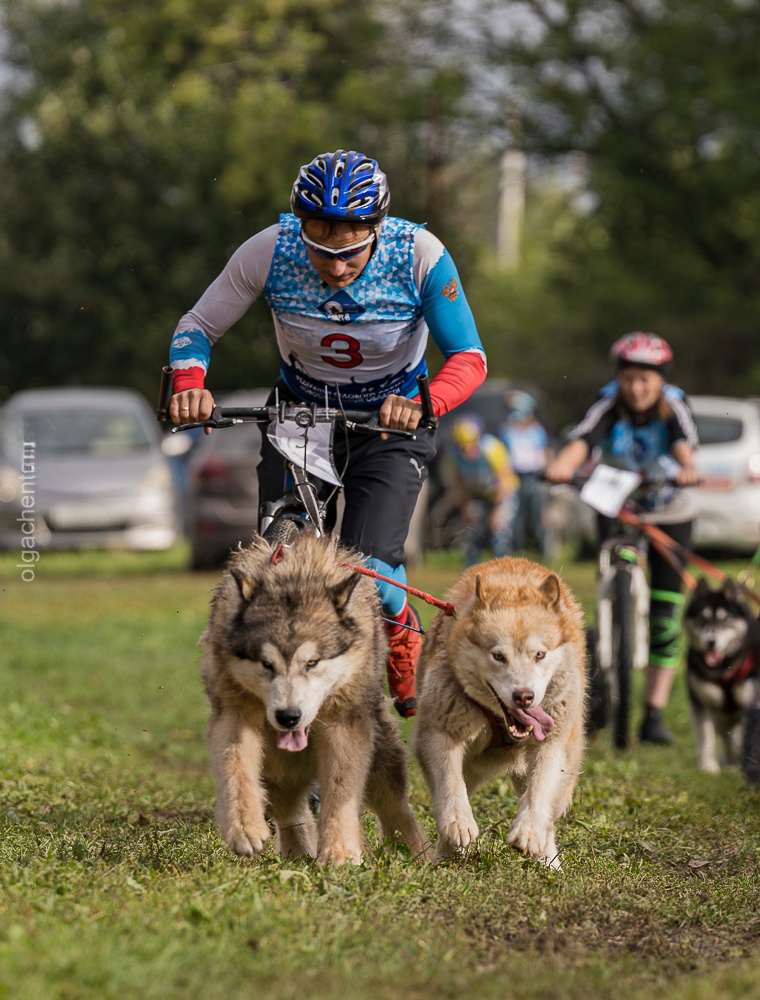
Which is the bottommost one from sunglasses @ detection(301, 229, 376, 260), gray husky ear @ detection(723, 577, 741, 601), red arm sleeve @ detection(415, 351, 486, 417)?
gray husky ear @ detection(723, 577, 741, 601)

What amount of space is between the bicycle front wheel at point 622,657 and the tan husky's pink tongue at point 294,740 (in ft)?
15.1

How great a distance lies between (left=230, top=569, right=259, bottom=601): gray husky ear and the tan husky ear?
3.62 feet

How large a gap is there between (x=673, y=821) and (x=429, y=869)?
1.80 metres

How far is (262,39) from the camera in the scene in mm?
30984

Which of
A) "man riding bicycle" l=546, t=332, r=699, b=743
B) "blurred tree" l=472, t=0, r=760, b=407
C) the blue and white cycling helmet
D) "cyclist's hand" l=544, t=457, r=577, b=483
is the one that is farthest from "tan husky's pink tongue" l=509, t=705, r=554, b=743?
"blurred tree" l=472, t=0, r=760, b=407

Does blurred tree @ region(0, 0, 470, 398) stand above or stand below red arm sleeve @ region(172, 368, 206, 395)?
above

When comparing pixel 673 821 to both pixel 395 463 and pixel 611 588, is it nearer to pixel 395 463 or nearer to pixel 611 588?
pixel 395 463

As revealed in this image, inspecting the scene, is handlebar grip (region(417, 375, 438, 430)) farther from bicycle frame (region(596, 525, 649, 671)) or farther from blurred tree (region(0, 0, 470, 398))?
blurred tree (region(0, 0, 470, 398))

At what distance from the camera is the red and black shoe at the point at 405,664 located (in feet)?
19.0

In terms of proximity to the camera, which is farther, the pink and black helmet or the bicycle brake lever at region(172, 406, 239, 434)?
the pink and black helmet

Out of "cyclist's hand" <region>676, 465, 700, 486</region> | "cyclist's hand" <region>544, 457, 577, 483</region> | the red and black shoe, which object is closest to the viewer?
the red and black shoe

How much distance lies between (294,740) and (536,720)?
0.93 meters

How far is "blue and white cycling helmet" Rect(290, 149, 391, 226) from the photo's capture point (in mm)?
5199

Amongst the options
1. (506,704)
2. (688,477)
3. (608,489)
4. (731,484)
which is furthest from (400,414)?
(731,484)
